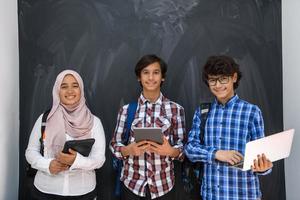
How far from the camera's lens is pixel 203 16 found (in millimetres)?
2674

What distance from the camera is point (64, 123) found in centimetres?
214

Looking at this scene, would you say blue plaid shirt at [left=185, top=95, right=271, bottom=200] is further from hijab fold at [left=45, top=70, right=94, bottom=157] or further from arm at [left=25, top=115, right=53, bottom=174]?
arm at [left=25, top=115, right=53, bottom=174]

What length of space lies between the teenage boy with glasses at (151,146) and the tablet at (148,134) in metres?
0.06

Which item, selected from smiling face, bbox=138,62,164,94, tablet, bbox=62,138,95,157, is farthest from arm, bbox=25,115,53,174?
smiling face, bbox=138,62,164,94

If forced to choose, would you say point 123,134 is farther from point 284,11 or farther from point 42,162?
point 284,11

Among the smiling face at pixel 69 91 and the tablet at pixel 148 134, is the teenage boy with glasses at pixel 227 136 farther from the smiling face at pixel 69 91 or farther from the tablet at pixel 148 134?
the smiling face at pixel 69 91

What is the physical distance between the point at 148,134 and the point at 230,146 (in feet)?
1.56

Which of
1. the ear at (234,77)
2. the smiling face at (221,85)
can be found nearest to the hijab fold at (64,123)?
the smiling face at (221,85)

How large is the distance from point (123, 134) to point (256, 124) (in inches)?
32.9

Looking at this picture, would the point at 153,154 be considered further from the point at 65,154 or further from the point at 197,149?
the point at 65,154

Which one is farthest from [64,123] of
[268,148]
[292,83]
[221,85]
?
[292,83]

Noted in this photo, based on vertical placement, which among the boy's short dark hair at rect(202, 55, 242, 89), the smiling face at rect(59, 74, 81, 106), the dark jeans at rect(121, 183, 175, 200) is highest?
the boy's short dark hair at rect(202, 55, 242, 89)

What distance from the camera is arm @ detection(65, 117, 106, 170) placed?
2.01 m

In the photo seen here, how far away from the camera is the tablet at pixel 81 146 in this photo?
1.99 meters
